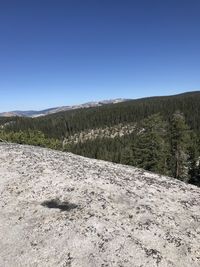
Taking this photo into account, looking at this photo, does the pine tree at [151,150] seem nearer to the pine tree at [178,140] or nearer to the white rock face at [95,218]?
the pine tree at [178,140]

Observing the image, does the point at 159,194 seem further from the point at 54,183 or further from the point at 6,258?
the point at 6,258

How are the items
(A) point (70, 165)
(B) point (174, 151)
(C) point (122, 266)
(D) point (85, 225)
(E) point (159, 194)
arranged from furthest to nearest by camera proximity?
(B) point (174, 151)
(A) point (70, 165)
(E) point (159, 194)
(D) point (85, 225)
(C) point (122, 266)

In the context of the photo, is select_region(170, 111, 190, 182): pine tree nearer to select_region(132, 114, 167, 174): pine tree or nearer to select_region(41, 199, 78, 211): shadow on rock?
select_region(132, 114, 167, 174): pine tree

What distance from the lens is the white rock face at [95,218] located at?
14875mm

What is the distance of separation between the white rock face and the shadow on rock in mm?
58

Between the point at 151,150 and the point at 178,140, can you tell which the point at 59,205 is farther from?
the point at 178,140

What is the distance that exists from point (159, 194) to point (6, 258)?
32.8ft

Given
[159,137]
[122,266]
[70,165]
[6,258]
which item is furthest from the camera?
[159,137]

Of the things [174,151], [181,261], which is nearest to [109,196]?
[181,261]

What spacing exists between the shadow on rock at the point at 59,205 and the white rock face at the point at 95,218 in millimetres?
58

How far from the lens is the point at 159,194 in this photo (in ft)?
69.5

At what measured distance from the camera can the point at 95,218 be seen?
58.7ft

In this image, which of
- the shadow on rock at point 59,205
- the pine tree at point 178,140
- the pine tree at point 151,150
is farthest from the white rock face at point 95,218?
the pine tree at point 178,140

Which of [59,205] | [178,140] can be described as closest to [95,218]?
[59,205]
